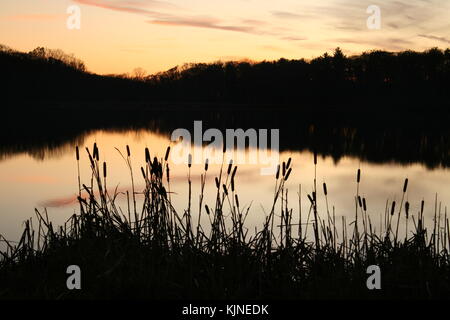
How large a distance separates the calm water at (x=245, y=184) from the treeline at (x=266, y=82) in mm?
49201

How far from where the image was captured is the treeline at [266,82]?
2913 inches

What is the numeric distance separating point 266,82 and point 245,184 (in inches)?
2745

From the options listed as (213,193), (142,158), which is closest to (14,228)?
(213,193)

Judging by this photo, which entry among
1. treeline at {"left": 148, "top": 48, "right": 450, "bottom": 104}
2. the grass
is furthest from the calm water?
treeline at {"left": 148, "top": 48, "right": 450, "bottom": 104}

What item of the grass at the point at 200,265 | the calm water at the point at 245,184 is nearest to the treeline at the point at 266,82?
the calm water at the point at 245,184

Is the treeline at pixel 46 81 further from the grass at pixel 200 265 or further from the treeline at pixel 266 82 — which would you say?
the grass at pixel 200 265

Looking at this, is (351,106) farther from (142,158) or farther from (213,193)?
(213,193)

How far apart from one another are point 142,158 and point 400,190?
14676mm

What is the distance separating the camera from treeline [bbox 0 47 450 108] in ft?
243

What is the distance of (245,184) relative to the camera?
1741 centimetres

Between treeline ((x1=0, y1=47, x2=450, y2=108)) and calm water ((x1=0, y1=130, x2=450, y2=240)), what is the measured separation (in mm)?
49201

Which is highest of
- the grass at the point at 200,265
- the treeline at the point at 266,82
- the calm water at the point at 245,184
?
the treeline at the point at 266,82

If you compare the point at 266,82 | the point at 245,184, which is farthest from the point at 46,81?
the point at 245,184

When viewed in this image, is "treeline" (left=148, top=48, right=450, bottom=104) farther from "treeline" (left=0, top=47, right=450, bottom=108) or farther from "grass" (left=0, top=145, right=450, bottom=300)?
"grass" (left=0, top=145, right=450, bottom=300)
